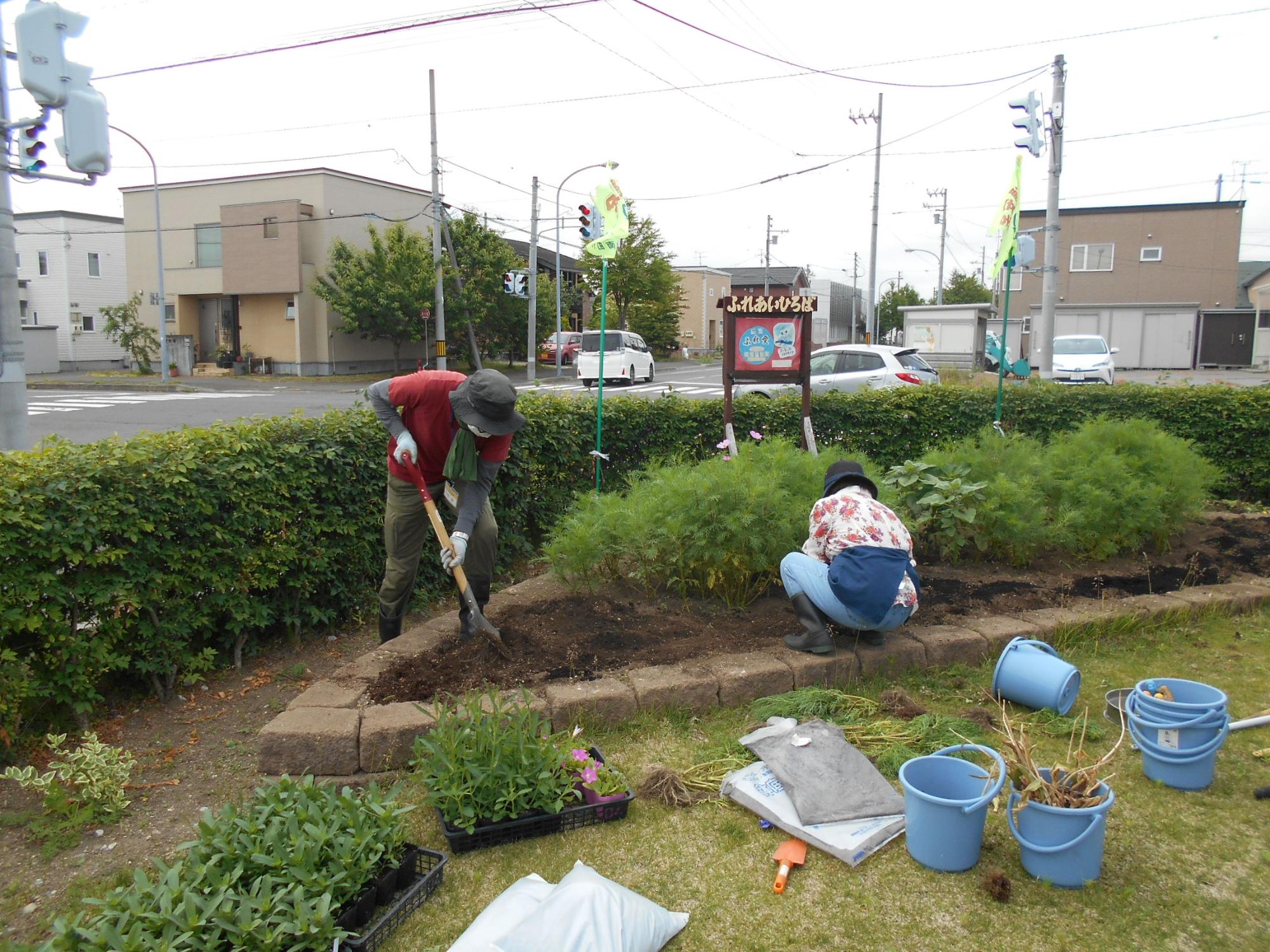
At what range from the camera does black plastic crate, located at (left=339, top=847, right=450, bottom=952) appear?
2.38m

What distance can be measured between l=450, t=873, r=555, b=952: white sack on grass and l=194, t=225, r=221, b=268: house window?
35277mm

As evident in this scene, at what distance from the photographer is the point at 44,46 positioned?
5.88 meters

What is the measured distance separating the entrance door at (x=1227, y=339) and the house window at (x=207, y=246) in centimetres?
4156

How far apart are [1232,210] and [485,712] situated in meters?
45.5

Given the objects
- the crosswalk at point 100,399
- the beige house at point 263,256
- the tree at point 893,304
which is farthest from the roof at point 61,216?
the tree at point 893,304

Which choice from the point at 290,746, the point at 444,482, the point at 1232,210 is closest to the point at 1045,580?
the point at 444,482

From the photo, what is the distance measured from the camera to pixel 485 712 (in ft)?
10.7

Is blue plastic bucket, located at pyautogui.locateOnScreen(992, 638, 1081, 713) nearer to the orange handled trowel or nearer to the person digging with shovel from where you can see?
the orange handled trowel

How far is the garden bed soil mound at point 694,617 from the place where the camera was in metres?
3.92

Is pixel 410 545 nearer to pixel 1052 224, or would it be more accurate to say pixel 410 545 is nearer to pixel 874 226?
pixel 1052 224

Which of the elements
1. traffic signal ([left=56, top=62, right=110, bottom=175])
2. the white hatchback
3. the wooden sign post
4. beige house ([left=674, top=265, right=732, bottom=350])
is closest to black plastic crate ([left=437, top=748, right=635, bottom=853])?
the wooden sign post

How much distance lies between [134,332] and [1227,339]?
46.4 metres

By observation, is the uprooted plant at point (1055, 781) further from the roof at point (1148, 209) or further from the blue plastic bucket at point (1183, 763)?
the roof at point (1148, 209)

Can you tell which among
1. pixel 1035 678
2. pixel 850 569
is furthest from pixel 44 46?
pixel 1035 678
